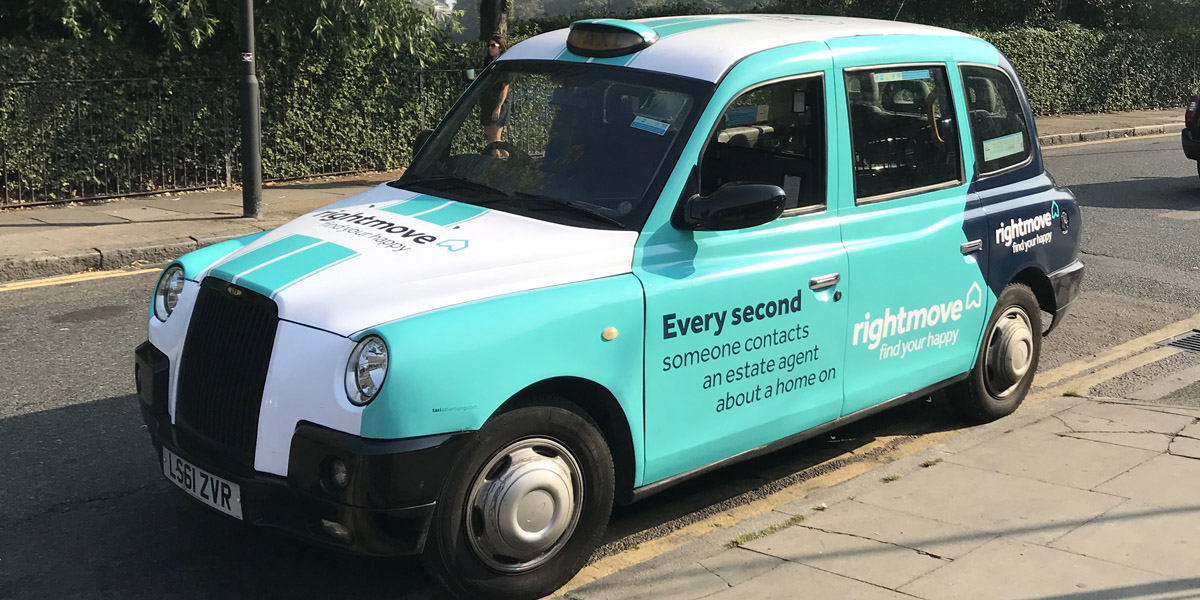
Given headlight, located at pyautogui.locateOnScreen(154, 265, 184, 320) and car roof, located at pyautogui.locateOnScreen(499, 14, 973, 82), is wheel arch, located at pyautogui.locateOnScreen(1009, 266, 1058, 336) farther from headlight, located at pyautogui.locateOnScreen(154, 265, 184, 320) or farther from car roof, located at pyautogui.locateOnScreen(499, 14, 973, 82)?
headlight, located at pyautogui.locateOnScreen(154, 265, 184, 320)

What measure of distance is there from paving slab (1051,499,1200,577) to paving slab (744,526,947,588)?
608 millimetres

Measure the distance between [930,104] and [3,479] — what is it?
4427 millimetres

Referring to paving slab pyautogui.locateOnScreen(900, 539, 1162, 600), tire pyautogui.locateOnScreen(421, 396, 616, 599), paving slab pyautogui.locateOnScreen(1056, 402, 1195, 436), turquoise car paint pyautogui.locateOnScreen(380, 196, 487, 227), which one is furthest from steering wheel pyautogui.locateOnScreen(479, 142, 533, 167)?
paving slab pyautogui.locateOnScreen(1056, 402, 1195, 436)

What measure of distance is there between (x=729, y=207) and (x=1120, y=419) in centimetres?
305

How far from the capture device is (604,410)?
4.09 metres

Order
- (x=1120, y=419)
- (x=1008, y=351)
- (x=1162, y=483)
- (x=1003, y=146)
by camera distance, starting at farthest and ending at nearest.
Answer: (x=1120, y=419) < (x=1008, y=351) < (x=1003, y=146) < (x=1162, y=483)

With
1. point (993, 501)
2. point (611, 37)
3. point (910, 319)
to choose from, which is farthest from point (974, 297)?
point (611, 37)

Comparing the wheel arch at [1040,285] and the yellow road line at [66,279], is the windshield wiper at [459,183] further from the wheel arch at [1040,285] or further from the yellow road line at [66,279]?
the yellow road line at [66,279]

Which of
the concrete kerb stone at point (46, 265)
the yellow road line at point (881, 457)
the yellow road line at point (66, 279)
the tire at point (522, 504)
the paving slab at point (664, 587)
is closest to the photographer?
the tire at point (522, 504)

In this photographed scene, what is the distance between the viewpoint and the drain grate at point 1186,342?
Answer: 7.71m

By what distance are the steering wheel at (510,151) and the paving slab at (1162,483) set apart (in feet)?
9.18

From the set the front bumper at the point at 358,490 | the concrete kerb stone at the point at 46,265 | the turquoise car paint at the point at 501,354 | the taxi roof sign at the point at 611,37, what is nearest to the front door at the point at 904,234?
the taxi roof sign at the point at 611,37

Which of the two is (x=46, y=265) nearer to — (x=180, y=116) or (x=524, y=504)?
(x=180, y=116)

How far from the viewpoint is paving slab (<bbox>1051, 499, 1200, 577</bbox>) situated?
4.20 meters
